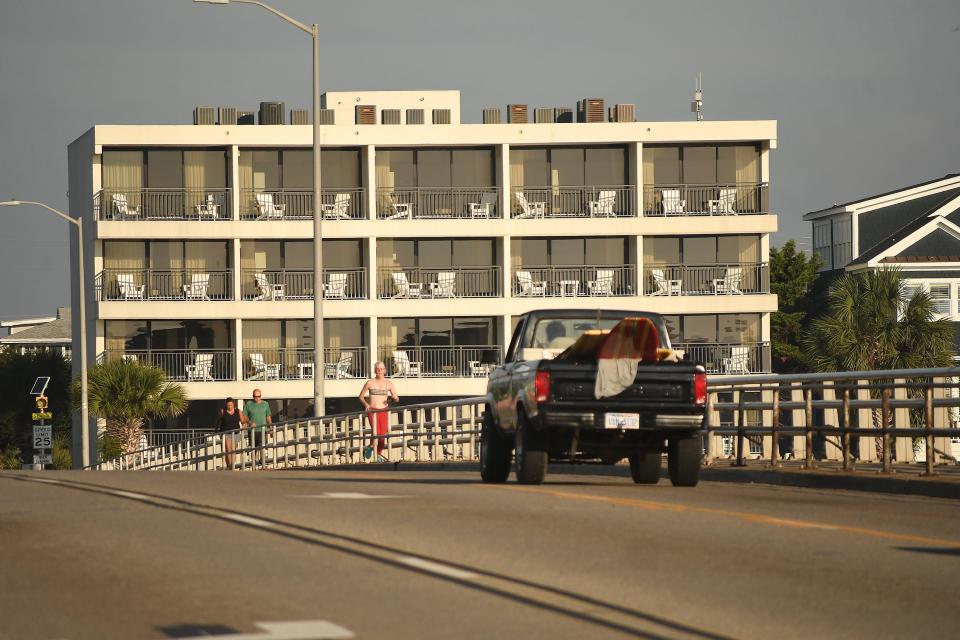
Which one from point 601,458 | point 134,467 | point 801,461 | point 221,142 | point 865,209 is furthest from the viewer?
point 865,209

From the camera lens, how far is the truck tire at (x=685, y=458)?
19.0 meters

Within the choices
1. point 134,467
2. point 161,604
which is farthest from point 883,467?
point 134,467

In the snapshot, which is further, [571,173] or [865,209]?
[865,209]

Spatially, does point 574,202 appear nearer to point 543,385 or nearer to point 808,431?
point 808,431

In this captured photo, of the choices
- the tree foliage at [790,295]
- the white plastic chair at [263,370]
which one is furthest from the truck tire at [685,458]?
the tree foliage at [790,295]

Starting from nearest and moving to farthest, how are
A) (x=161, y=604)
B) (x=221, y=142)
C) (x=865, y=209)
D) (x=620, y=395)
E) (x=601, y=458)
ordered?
(x=161, y=604)
(x=620, y=395)
(x=601, y=458)
(x=221, y=142)
(x=865, y=209)

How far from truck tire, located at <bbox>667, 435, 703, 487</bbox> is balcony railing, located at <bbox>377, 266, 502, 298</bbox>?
161 ft

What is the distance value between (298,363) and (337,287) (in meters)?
3.21

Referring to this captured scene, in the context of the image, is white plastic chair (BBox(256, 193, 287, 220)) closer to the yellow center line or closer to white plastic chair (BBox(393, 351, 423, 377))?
white plastic chair (BBox(393, 351, 423, 377))

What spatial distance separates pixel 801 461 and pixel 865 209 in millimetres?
63640

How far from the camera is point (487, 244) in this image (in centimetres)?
→ 6962

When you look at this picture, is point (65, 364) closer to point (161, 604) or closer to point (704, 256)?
point (704, 256)

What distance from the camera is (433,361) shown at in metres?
68.4

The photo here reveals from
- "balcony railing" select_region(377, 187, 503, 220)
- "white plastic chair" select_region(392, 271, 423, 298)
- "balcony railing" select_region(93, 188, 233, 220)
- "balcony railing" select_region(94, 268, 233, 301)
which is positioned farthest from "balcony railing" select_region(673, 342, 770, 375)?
"balcony railing" select_region(93, 188, 233, 220)
